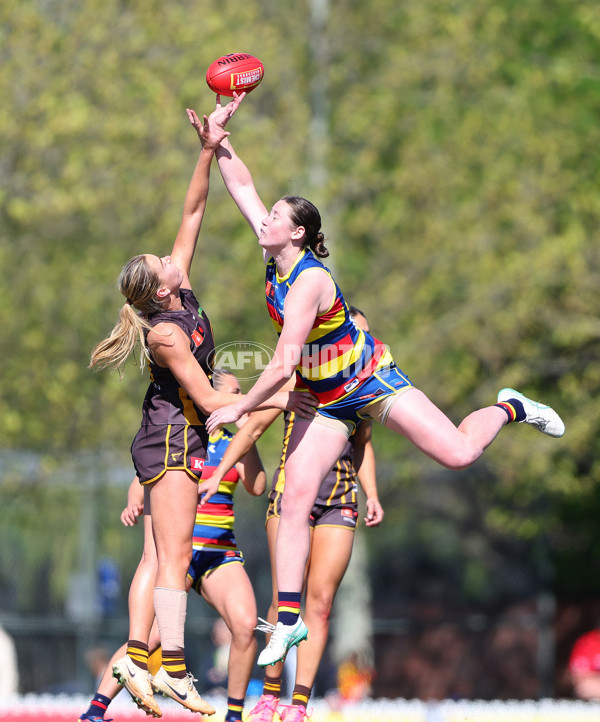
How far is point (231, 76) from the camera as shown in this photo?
6645 millimetres

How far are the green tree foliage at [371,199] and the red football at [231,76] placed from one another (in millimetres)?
7601

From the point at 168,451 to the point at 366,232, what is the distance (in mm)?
11735

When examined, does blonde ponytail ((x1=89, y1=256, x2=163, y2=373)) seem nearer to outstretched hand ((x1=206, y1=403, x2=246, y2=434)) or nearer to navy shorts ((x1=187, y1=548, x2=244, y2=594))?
outstretched hand ((x1=206, y1=403, x2=246, y2=434))

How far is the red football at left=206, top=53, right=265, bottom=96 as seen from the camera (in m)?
6.64

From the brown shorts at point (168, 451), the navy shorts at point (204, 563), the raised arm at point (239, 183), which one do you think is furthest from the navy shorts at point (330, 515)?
the raised arm at point (239, 183)

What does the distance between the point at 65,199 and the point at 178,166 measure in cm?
174

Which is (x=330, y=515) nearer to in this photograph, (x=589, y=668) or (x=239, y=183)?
(x=239, y=183)

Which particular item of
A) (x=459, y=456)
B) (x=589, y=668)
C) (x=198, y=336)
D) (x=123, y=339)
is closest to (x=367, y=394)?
(x=459, y=456)

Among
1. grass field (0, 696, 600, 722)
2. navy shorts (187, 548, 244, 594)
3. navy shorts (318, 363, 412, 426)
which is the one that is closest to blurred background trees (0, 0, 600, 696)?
grass field (0, 696, 600, 722)

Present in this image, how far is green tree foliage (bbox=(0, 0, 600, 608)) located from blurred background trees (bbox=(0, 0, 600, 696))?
0.12 feet

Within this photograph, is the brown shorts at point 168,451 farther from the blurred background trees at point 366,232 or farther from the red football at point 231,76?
the blurred background trees at point 366,232

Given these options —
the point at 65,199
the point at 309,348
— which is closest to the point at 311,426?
the point at 309,348

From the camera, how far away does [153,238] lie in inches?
596

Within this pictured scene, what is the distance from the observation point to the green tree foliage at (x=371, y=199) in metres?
14.8
